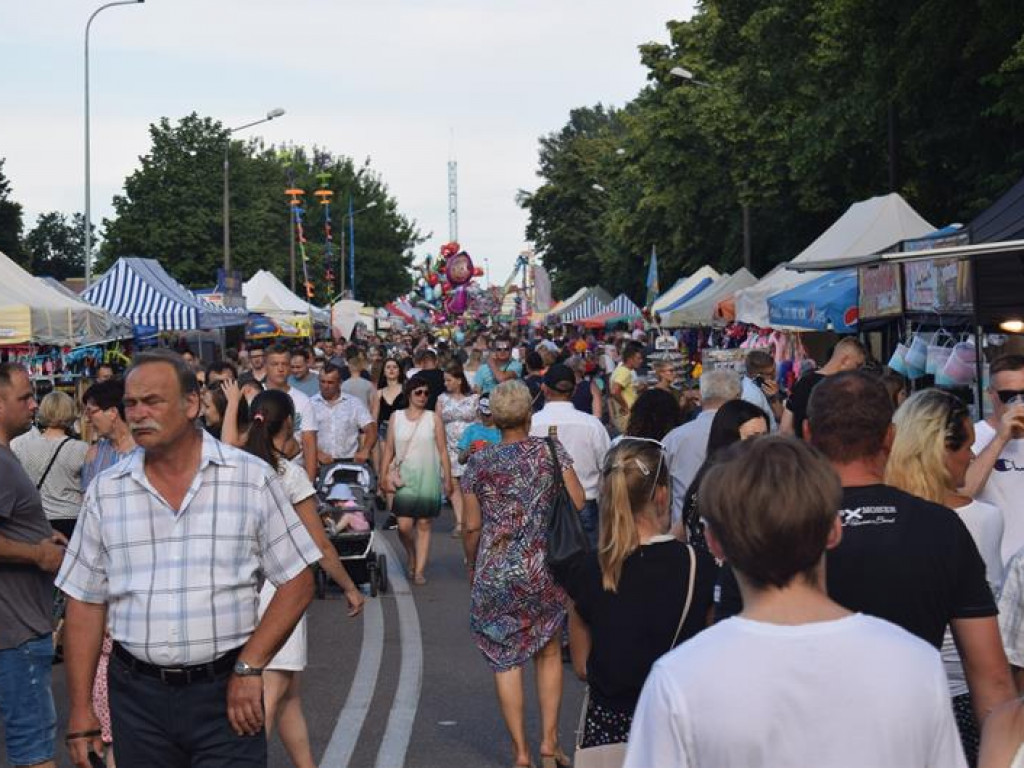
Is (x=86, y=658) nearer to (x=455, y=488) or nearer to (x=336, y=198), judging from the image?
(x=455, y=488)

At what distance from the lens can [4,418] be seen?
6.66 m

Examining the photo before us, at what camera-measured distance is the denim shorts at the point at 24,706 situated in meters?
6.20

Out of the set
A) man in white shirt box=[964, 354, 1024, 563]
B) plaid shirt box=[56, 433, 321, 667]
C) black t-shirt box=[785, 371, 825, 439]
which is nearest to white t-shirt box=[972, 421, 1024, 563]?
man in white shirt box=[964, 354, 1024, 563]

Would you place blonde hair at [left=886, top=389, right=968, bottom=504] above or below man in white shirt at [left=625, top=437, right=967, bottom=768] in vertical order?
above

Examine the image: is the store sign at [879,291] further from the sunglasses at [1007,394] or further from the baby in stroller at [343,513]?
the sunglasses at [1007,394]

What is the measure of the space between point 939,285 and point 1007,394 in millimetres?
7410

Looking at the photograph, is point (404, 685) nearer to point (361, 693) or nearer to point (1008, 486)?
point (361, 693)

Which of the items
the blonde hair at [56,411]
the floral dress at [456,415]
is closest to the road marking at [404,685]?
the floral dress at [456,415]

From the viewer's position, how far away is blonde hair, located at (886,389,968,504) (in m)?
5.11

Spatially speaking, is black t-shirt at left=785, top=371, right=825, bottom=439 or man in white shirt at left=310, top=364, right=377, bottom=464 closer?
black t-shirt at left=785, top=371, right=825, bottom=439

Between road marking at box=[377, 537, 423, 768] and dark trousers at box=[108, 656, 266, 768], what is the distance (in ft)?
10.4

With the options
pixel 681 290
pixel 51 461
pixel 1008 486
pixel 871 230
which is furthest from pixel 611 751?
pixel 681 290

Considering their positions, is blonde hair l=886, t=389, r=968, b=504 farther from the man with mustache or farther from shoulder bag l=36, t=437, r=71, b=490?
shoulder bag l=36, t=437, r=71, b=490

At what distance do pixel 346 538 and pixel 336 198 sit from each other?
118 m
